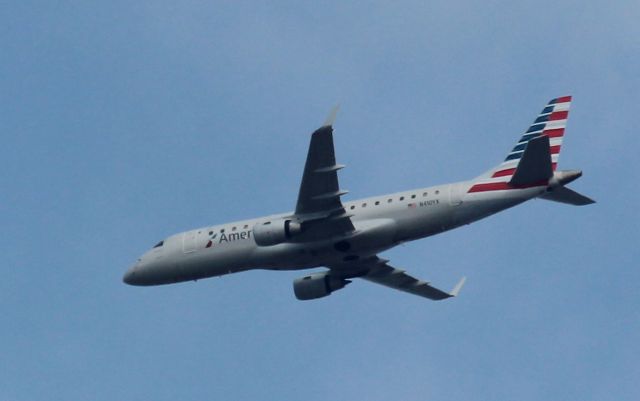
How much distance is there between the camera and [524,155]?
6234 centimetres

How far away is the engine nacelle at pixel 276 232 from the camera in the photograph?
216 ft

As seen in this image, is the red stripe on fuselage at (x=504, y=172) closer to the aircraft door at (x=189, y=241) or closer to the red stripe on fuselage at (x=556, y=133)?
the red stripe on fuselage at (x=556, y=133)

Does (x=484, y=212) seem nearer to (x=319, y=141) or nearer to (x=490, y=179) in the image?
(x=490, y=179)

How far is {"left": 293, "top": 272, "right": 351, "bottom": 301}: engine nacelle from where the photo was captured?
73.4 metres

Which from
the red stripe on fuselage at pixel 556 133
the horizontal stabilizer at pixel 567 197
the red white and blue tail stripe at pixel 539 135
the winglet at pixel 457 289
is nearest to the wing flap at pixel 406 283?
the winglet at pixel 457 289

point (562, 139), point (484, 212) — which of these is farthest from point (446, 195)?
point (562, 139)

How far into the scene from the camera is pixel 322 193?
64.8m

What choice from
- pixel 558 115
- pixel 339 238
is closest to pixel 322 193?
pixel 339 238

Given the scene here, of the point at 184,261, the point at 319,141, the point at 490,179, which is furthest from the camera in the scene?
the point at 184,261

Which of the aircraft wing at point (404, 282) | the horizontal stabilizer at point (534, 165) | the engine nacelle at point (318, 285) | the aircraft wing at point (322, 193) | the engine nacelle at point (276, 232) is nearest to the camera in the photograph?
the horizontal stabilizer at point (534, 165)

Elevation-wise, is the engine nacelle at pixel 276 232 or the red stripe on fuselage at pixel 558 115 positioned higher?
the red stripe on fuselage at pixel 558 115

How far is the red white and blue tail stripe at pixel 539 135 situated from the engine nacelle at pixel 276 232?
8.54 meters

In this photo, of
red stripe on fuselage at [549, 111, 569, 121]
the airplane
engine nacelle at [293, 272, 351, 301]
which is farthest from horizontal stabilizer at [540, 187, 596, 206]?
engine nacelle at [293, 272, 351, 301]

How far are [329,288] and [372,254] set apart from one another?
4813 mm
